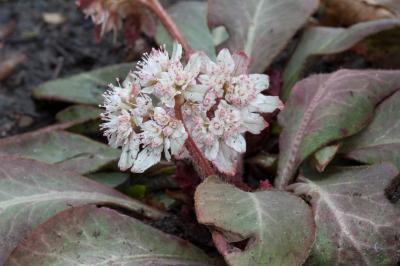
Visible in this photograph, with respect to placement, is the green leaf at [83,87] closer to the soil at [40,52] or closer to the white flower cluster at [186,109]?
the soil at [40,52]

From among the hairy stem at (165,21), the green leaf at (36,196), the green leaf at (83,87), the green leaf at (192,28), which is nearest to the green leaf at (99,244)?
the green leaf at (36,196)

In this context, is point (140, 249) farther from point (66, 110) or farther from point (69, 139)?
point (66, 110)

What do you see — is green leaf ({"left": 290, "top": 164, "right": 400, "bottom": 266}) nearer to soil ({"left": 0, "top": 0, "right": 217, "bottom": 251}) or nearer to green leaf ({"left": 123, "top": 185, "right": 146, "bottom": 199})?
green leaf ({"left": 123, "top": 185, "right": 146, "bottom": 199})

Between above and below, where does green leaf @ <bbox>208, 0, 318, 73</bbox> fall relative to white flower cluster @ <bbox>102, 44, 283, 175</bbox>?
below

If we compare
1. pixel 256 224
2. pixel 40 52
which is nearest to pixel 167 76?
pixel 256 224

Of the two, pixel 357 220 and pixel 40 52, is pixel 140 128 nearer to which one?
pixel 357 220

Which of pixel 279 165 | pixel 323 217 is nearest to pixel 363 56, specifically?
pixel 279 165

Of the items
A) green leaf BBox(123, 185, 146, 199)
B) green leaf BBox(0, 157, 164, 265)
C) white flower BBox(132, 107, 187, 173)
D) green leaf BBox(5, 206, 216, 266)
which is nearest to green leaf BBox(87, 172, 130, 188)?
green leaf BBox(123, 185, 146, 199)
